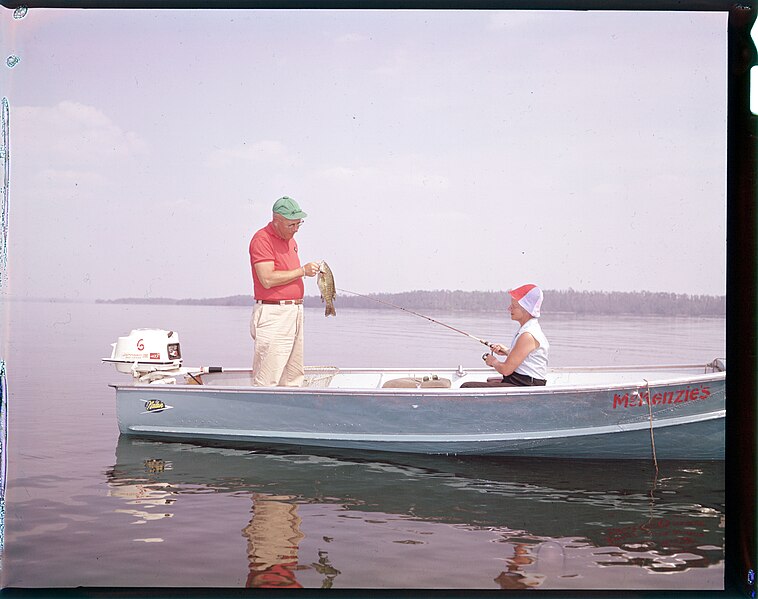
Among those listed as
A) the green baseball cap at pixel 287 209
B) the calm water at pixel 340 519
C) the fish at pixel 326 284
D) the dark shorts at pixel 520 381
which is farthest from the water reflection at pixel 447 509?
the green baseball cap at pixel 287 209

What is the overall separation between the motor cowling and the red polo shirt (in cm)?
107

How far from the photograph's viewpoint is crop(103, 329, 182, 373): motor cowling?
768 cm

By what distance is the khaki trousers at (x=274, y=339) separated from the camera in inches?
284

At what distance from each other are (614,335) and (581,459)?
58.6 ft

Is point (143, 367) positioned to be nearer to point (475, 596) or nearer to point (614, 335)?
point (475, 596)

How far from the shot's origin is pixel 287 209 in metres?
7.05

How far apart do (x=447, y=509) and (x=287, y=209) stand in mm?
2845

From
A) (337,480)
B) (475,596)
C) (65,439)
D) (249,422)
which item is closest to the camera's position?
(475,596)

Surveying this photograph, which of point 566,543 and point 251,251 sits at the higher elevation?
point 251,251

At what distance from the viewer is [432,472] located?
6.64m

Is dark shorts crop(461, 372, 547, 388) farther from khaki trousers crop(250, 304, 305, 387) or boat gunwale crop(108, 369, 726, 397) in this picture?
khaki trousers crop(250, 304, 305, 387)

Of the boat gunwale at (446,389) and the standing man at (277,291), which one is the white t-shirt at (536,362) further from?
the standing man at (277,291)

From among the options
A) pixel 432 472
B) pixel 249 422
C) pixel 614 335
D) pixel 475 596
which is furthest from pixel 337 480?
pixel 614 335

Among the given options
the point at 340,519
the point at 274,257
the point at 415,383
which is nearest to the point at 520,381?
the point at 415,383
